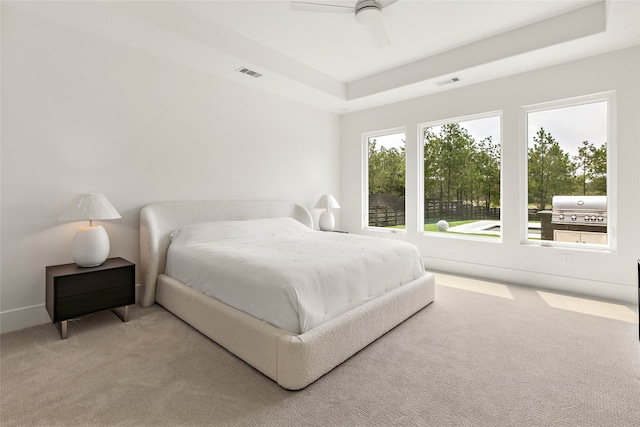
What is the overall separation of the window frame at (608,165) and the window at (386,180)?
66.2 inches

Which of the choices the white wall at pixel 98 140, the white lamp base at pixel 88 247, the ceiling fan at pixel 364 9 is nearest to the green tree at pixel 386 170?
the white wall at pixel 98 140

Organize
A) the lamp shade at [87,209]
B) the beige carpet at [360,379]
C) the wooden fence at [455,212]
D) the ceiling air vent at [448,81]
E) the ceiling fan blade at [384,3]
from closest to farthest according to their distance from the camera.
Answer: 1. the beige carpet at [360,379]
2. the lamp shade at [87,209]
3. the ceiling fan blade at [384,3]
4. the ceiling air vent at [448,81]
5. the wooden fence at [455,212]

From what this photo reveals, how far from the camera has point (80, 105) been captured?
294 cm

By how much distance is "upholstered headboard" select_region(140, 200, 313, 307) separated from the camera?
3.13m

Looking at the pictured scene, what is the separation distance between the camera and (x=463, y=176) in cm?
465

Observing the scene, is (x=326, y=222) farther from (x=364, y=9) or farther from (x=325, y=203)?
(x=364, y=9)

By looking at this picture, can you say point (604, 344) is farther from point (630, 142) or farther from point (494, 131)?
point (494, 131)

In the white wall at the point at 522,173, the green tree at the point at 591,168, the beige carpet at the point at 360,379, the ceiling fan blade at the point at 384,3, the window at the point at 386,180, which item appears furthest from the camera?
the window at the point at 386,180

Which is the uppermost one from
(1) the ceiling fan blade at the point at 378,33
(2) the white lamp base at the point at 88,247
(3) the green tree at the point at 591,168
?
(1) the ceiling fan blade at the point at 378,33

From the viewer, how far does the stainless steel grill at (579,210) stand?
3.54 m

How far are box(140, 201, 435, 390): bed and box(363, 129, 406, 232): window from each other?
7.41 feet

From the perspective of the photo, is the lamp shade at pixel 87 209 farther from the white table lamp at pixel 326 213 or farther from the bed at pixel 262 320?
the white table lamp at pixel 326 213

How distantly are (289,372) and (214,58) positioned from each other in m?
3.27

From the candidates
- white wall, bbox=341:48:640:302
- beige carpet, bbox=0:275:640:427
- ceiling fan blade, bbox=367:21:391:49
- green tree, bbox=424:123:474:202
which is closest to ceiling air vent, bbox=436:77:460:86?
white wall, bbox=341:48:640:302
